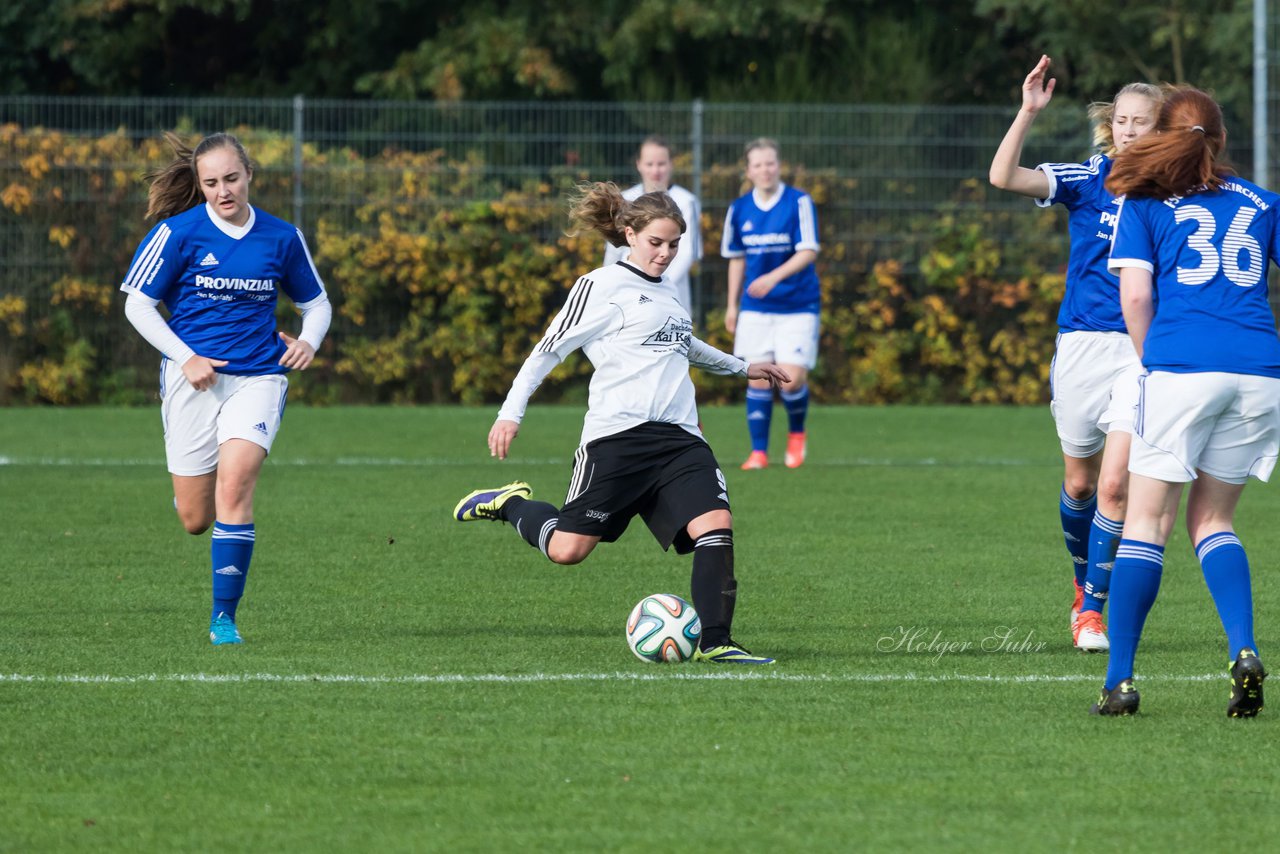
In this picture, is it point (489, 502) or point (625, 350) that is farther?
point (489, 502)

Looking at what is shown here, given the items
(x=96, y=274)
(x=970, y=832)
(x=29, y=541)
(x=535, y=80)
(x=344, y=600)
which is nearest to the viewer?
(x=970, y=832)

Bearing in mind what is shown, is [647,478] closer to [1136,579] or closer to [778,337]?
[1136,579]

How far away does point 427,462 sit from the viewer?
13438mm

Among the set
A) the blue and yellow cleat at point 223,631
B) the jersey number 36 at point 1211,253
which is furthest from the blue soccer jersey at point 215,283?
the jersey number 36 at point 1211,253

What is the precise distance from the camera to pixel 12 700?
5.57 metres

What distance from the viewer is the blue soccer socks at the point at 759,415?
12953 mm

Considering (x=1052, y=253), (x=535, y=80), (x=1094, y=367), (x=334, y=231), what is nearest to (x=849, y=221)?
(x=1052, y=253)

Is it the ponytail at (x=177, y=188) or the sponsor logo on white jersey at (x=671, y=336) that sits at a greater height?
the ponytail at (x=177, y=188)

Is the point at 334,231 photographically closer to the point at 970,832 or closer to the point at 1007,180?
the point at 1007,180

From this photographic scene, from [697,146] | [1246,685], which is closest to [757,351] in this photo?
[697,146]

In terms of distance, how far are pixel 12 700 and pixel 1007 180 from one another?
353cm

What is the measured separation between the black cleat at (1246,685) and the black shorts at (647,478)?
182 centimetres

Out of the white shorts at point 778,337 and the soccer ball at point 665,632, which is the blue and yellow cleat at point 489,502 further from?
the white shorts at point 778,337

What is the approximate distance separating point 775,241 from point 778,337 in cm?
66
